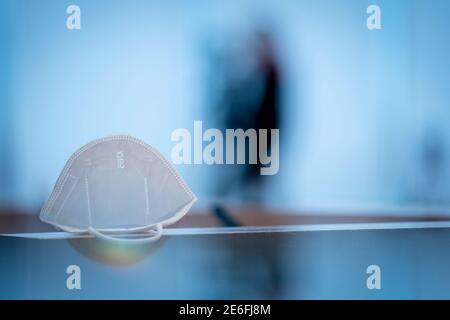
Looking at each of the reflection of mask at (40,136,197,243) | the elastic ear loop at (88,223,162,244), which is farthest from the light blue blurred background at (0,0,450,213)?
the elastic ear loop at (88,223,162,244)

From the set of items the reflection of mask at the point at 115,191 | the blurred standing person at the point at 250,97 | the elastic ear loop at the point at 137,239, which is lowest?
the elastic ear loop at the point at 137,239

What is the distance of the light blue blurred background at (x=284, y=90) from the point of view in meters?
2.39

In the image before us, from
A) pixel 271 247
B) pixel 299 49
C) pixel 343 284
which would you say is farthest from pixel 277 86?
pixel 343 284

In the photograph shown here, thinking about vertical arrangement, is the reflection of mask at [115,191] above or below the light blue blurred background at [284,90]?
below

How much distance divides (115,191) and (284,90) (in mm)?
750

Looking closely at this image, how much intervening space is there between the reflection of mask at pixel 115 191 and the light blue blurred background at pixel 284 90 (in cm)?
4

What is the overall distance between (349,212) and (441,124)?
49 centimetres

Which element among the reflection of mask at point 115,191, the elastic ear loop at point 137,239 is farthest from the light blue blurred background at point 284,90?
the elastic ear loop at point 137,239

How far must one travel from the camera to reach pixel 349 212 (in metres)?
2.44

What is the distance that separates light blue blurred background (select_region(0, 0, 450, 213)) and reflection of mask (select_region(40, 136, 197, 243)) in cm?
4

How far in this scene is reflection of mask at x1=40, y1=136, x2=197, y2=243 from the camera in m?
2.42

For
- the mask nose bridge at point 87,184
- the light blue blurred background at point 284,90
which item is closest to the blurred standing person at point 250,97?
the light blue blurred background at point 284,90

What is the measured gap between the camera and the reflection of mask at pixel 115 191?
7.93ft

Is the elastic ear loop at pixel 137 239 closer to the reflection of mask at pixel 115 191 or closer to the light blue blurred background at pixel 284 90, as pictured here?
the reflection of mask at pixel 115 191
